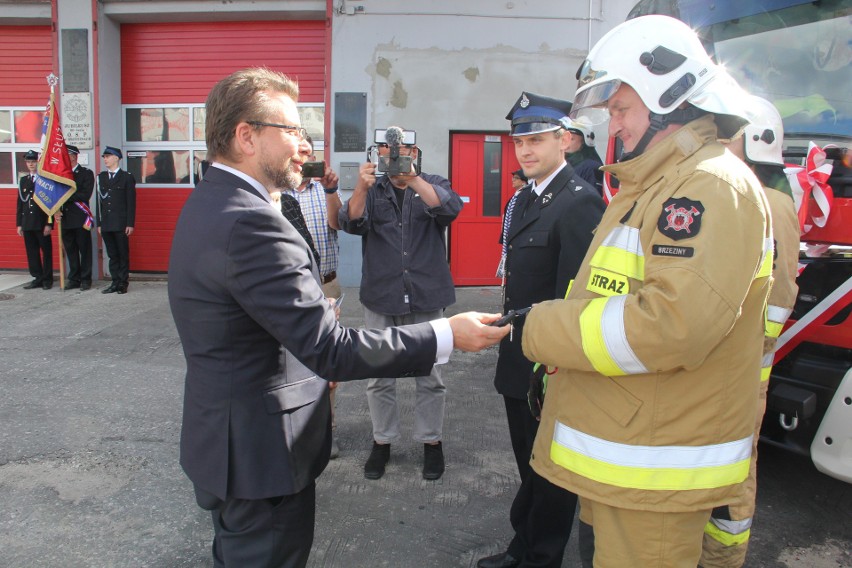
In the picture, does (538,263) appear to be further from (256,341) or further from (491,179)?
(491,179)

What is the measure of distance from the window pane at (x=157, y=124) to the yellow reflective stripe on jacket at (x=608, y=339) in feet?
33.5

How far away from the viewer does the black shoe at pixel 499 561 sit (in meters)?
2.82

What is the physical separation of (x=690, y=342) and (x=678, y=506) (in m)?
0.48

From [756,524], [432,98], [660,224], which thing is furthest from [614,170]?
Result: [432,98]

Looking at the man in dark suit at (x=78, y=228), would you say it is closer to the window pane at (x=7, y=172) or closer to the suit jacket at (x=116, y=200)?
the suit jacket at (x=116, y=200)

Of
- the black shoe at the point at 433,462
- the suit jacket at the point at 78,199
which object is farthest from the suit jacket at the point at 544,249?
the suit jacket at the point at 78,199

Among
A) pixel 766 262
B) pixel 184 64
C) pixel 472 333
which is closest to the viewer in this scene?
pixel 766 262

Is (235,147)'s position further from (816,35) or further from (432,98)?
(432,98)

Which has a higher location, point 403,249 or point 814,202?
point 814,202

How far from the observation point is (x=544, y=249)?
2.75m

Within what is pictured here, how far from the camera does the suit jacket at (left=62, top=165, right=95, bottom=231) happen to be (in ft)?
31.3

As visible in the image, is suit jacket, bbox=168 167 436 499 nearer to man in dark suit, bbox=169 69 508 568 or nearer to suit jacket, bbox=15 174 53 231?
man in dark suit, bbox=169 69 508 568

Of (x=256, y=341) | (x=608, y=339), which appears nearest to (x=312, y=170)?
(x=256, y=341)

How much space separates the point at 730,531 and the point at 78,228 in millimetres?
9799
